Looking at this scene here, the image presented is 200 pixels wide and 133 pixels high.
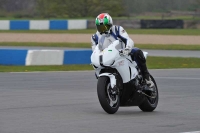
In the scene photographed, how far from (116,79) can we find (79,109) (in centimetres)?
98

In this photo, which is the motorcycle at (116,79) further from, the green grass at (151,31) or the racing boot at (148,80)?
the green grass at (151,31)

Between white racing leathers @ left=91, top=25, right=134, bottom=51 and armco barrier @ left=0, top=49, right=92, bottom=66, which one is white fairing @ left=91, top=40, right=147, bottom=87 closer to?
white racing leathers @ left=91, top=25, right=134, bottom=51

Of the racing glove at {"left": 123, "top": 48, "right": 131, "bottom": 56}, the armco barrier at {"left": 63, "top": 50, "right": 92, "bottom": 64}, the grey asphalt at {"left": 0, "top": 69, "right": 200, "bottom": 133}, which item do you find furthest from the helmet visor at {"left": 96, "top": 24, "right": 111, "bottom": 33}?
the armco barrier at {"left": 63, "top": 50, "right": 92, "bottom": 64}

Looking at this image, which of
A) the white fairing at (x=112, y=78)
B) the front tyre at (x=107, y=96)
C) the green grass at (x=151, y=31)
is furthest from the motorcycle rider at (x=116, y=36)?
the green grass at (x=151, y=31)

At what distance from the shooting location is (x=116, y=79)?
362 inches

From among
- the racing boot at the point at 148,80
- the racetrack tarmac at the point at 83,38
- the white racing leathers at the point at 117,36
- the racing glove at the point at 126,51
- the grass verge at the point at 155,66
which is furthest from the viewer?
the racetrack tarmac at the point at 83,38

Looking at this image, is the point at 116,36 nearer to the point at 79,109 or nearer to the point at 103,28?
the point at 103,28

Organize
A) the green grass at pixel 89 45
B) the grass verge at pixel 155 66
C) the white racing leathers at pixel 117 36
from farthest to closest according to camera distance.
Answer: the green grass at pixel 89 45, the grass verge at pixel 155 66, the white racing leathers at pixel 117 36

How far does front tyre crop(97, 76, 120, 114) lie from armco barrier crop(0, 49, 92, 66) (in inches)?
435

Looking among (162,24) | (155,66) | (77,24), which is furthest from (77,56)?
(77,24)

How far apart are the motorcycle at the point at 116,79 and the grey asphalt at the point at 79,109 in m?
0.18

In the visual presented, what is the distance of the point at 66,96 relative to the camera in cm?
1184

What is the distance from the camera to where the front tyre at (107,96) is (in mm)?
9047

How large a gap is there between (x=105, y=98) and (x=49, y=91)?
3.86 metres
